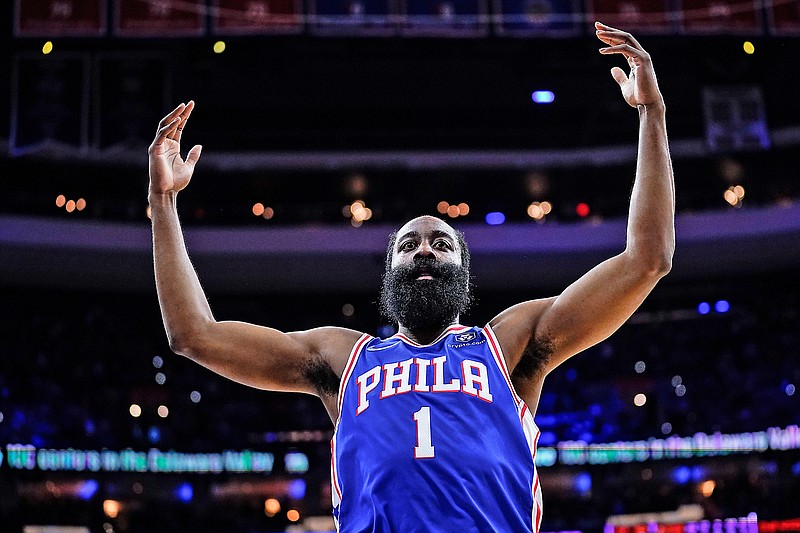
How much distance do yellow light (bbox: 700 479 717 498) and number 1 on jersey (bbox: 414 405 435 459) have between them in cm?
1842

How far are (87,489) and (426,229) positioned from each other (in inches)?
688

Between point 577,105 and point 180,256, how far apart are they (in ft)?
58.2

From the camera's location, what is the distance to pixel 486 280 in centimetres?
2084

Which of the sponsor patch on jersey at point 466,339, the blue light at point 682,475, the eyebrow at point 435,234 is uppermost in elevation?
the eyebrow at point 435,234

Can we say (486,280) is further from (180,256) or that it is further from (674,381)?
(180,256)

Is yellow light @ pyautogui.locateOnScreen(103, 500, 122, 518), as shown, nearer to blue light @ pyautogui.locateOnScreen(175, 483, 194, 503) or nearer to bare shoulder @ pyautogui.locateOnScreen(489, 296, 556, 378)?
blue light @ pyautogui.locateOnScreen(175, 483, 194, 503)

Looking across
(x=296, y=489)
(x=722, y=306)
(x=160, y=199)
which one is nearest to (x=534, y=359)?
(x=160, y=199)

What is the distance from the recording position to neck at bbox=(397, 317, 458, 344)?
9.21ft

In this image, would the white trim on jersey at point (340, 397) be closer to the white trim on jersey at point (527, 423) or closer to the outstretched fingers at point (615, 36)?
the white trim on jersey at point (527, 423)

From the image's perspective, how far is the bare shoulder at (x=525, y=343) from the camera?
2.62m

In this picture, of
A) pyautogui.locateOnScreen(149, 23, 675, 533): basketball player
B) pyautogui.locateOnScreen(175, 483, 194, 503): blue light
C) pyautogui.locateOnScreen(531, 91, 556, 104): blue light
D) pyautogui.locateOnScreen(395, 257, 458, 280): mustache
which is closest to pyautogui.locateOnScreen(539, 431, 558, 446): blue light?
pyautogui.locateOnScreen(531, 91, 556, 104): blue light

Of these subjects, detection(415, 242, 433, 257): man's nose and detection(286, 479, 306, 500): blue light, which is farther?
detection(286, 479, 306, 500): blue light

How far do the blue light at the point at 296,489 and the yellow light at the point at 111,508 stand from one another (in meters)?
3.39

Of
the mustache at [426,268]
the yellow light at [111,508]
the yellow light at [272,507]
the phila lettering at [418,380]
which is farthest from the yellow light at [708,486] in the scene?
the phila lettering at [418,380]
